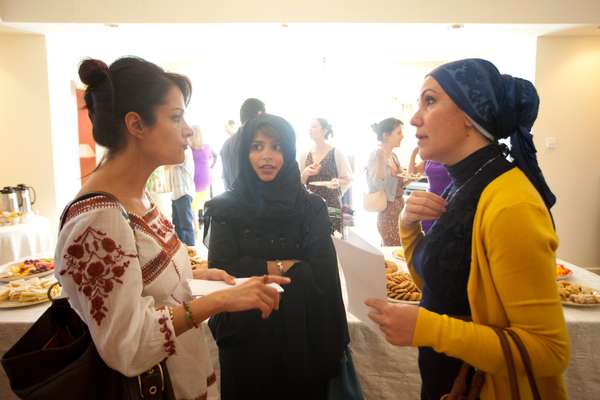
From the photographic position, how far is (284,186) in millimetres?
1723

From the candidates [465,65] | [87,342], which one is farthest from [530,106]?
[87,342]

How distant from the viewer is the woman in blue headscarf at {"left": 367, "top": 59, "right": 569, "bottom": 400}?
2.90 feet

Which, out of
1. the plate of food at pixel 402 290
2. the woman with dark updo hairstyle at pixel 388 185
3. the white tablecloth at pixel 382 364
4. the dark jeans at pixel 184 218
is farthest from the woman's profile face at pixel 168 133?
the dark jeans at pixel 184 218

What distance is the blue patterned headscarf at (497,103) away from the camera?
101 cm

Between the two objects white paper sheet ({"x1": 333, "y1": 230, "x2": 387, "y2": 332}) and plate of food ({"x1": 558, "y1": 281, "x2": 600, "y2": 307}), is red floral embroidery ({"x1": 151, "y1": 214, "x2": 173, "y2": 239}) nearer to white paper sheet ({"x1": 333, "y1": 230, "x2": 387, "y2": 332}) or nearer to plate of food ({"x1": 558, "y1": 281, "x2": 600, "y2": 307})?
white paper sheet ({"x1": 333, "y1": 230, "x2": 387, "y2": 332})

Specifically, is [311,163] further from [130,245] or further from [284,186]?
[130,245]

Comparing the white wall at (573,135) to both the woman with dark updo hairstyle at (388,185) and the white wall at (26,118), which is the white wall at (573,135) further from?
the white wall at (26,118)

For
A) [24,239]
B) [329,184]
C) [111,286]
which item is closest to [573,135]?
[329,184]

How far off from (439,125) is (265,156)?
2.75 ft

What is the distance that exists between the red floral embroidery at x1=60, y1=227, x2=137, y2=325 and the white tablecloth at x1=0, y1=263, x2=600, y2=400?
96 centimetres

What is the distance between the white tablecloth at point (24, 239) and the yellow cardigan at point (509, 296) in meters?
3.40

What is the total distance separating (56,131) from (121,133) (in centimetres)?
486

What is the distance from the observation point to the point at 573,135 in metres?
5.18

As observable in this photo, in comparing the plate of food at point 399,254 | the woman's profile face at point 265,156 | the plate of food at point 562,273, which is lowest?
the plate of food at point 562,273
